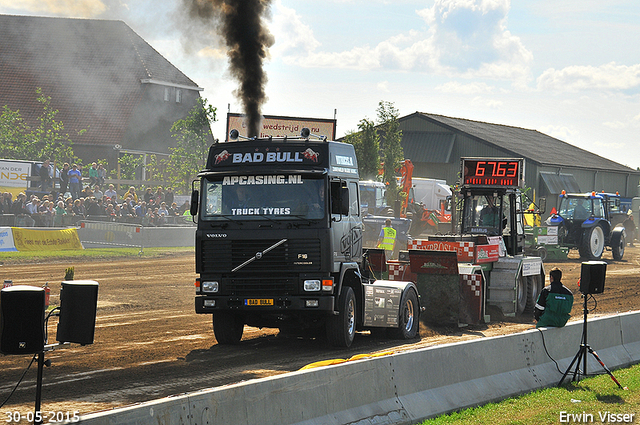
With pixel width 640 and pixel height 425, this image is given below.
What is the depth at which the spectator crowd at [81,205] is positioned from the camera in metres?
26.5

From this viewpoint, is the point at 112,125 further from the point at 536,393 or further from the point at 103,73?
the point at 536,393

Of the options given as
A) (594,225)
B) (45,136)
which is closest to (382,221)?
(594,225)

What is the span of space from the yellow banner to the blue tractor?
19925 mm

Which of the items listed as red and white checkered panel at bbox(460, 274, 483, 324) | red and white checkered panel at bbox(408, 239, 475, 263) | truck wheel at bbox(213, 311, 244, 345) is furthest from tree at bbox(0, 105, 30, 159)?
red and white checkered panel at bbox(460, 274, 483, 324)

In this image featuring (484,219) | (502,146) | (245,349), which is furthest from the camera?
(502,146)

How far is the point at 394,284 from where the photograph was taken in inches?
513

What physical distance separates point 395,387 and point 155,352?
5.04m

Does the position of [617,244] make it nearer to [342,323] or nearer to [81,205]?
[81,205]

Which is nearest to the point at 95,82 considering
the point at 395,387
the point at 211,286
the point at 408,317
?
the point at 408,317

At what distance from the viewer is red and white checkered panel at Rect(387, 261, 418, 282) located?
1495 cm

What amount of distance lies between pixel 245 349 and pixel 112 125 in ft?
116

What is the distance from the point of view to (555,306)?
10.8 metres

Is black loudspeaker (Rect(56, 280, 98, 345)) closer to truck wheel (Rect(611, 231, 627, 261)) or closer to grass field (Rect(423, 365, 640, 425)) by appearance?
grass field (Rect(423, 365, 640, 425))

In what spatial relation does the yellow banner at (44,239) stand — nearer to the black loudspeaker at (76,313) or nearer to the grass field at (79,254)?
the grass field at (79,254)
